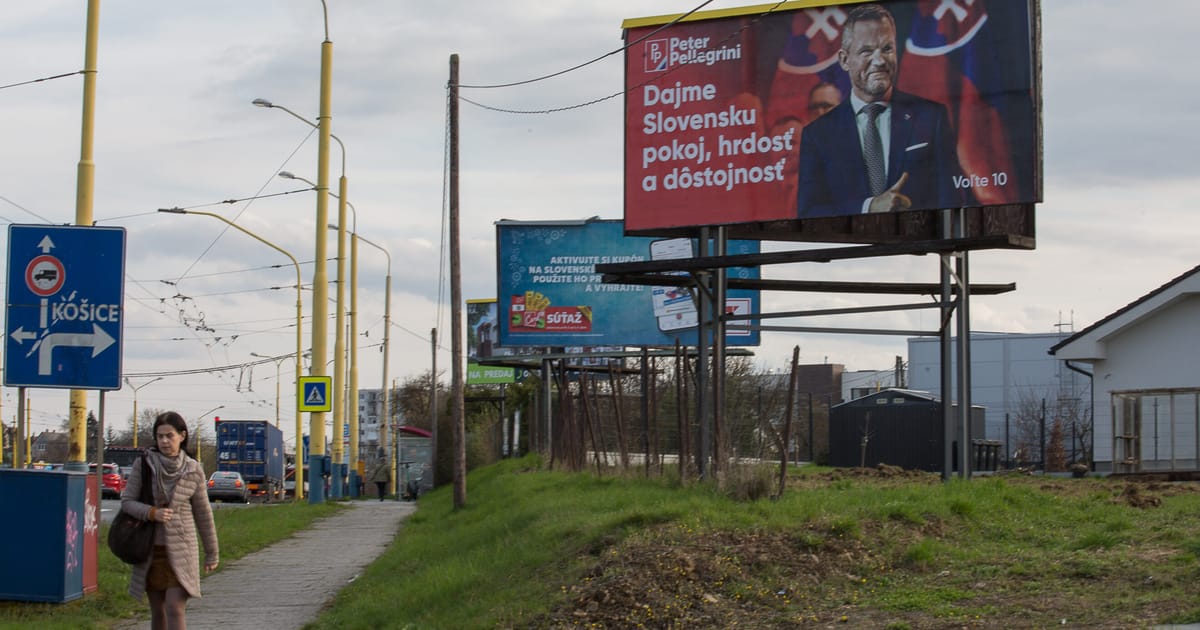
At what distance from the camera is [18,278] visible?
40.2 ft

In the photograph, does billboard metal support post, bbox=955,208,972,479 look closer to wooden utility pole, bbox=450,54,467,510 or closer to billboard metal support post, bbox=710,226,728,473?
billboard metal support post, bbox=710,226,728,473

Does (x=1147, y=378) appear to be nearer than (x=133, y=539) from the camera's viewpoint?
No

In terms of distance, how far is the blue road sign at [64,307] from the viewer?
12.1 m

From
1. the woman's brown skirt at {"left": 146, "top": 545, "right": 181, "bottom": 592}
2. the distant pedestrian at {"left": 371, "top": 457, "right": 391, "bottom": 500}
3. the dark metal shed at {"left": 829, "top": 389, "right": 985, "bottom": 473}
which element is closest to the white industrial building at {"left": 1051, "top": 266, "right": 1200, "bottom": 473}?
the dark metal shed at {"left": 829, "top": 389, "right": 985, "bottom": 473}

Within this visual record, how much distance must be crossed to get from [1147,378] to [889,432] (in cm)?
902

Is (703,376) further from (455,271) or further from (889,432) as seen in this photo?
(889,432)

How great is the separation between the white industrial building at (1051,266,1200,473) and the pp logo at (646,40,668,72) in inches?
612

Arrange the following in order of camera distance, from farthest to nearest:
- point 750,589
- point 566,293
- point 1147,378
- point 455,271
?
point 566,293 < point 1147,378 < point 455,271 < point 750,589

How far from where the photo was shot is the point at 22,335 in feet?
39.8

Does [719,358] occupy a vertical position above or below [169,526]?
above

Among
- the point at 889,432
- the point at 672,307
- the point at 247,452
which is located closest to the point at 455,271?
the point at 672,307

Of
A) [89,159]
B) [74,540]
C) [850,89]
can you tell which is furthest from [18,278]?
[850,89]

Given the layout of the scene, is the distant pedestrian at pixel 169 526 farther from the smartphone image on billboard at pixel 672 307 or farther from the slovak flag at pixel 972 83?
the smartphone image on billboard at pixel 672 307

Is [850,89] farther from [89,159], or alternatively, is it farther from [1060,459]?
[1060,459]
